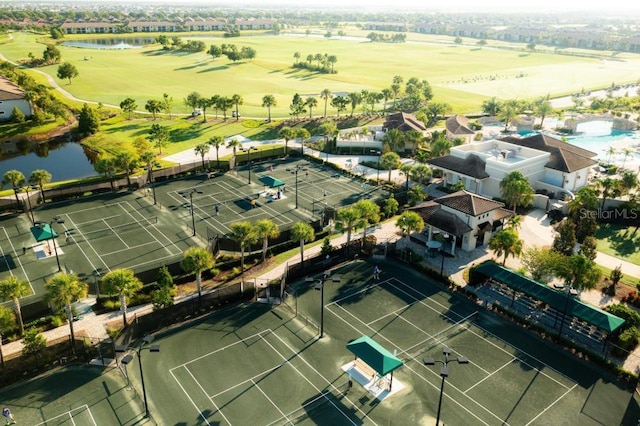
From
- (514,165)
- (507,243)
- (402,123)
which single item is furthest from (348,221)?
(402,123)

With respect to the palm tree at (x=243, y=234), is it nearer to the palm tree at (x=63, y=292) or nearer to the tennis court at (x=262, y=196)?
the tennis court at (x=262, y=196)

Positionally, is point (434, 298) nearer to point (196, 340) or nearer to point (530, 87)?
point (196, 340)

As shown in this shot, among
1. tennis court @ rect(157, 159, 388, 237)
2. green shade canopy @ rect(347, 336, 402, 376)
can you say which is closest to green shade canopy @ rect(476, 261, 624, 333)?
green shade canopy @ rect(347, 336, 402, 376)

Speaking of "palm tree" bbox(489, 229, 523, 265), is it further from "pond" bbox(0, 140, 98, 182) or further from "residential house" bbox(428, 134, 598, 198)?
"pond" bbox(0, 140, 98, 182)

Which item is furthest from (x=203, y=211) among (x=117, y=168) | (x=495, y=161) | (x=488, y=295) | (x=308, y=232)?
(x=495, y=161)

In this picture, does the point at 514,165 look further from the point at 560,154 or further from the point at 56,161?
the point at 56,161
